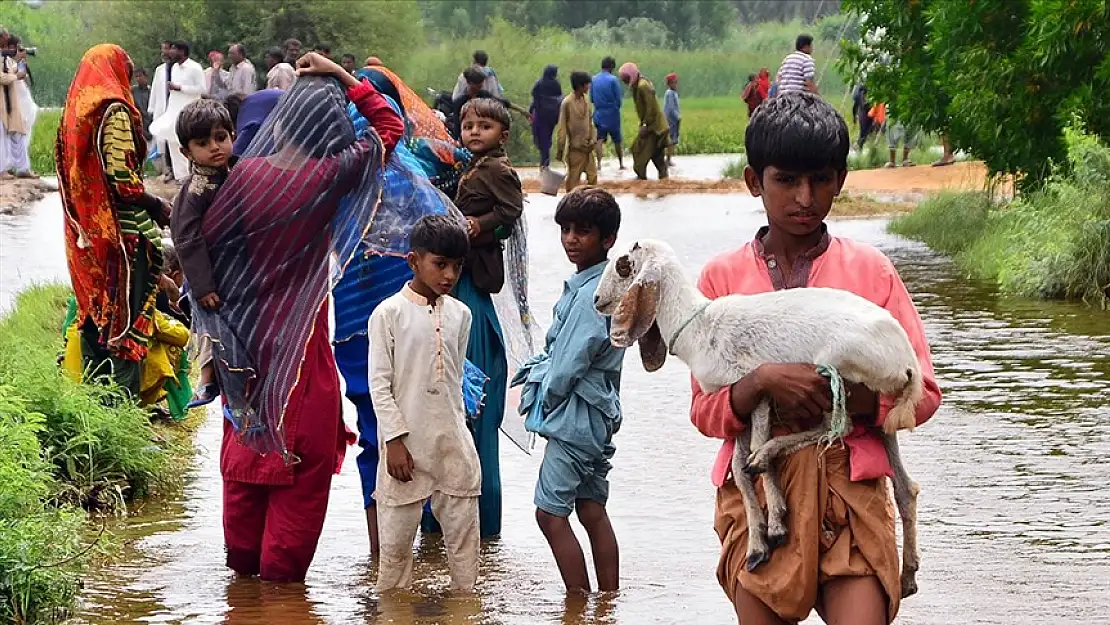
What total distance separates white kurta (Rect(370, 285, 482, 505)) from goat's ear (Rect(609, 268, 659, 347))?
1955 mm

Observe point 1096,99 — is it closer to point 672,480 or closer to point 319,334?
point 672,480

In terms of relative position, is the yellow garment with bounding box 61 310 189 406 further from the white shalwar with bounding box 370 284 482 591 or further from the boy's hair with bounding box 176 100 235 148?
the white shalwar with bounding box 370 284 482 591

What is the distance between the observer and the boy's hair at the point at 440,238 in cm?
578

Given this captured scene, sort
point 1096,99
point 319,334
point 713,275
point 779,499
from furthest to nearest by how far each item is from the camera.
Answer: point 1096,99, point 319,334, point 713,275, point 779,499

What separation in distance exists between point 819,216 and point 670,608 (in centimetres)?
252

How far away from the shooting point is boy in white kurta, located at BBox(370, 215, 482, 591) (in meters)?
5.79

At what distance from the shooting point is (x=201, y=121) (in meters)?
6.04

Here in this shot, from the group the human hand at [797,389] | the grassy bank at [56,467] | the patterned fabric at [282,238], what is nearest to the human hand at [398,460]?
the patterned fabric at [282,238]

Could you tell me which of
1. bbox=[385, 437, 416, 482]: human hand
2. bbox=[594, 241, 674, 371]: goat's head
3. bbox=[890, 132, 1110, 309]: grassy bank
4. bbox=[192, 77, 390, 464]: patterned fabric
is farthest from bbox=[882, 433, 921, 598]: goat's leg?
bbox=[890, 132, 1110, 309]: grassy bank

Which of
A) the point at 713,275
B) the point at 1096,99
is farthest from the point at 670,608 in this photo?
the point at 1096,99

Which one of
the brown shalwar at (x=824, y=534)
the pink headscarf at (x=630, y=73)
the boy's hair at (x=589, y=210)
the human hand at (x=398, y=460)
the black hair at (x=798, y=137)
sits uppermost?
the black hair at (x=798, y=137)

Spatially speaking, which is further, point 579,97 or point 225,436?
point 579,97

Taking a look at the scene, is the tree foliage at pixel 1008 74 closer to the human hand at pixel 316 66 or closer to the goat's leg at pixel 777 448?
the human hand at pixel 316 66

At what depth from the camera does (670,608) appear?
19.5 feet
